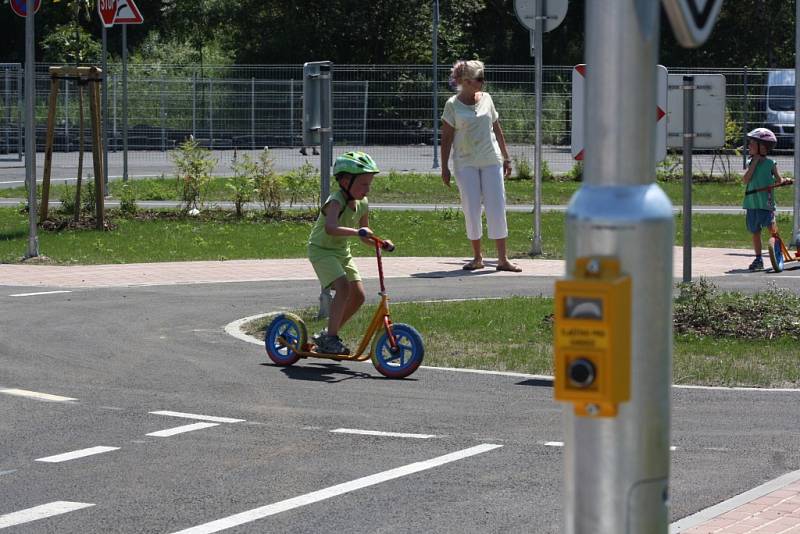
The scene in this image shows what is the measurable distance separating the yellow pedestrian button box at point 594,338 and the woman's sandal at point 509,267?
1239 cm

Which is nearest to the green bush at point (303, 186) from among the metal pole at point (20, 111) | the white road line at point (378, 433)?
the metal pole at point (20, 111)

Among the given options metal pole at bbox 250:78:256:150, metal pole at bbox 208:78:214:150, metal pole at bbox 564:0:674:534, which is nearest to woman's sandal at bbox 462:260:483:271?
metal pole at bbox 564:0:674:534

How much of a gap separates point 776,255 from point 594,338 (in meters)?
13.2

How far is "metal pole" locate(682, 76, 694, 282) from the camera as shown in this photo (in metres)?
12.3

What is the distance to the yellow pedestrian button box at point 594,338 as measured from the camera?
10.1 feet

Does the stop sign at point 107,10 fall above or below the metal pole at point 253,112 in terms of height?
above

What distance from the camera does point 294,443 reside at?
7762 mm

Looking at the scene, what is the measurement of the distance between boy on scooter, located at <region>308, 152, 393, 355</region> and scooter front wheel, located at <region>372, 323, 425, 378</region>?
1.51 ft

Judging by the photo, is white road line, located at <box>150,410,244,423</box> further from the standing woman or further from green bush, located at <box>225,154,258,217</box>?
green bush, located at <box>225,154,258,217</box>

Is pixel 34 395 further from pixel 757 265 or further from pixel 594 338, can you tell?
pixel 757 265

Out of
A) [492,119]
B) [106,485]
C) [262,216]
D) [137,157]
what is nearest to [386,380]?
[106,485]

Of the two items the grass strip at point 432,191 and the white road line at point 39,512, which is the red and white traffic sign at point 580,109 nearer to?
the white road line at point 39,512

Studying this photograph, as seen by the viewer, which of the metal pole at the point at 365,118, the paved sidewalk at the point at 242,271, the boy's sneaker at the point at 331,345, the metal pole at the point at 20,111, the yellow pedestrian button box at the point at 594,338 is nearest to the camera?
the yellow pedestrian button box at the point at 594,338

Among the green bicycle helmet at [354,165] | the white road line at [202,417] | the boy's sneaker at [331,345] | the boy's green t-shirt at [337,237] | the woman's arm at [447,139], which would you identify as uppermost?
the woman's arm at [447,139]
